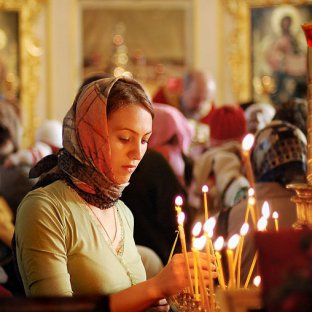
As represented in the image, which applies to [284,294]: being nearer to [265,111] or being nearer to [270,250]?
[270,250]

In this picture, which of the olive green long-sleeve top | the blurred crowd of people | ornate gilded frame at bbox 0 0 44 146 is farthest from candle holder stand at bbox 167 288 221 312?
ornate gilded frame at bbox 0 0 44 146

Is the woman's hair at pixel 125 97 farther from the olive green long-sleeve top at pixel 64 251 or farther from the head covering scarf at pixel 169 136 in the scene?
the head covering scarf at pixel 169 136

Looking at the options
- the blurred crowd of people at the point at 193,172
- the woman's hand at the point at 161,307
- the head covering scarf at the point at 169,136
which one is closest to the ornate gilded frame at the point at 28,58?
the blurred crowd of people at the point at 193,172

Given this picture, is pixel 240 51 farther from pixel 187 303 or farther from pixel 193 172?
pixel 187 303

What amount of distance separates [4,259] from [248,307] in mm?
2582

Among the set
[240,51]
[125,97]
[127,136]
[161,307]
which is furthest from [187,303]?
[240,51]

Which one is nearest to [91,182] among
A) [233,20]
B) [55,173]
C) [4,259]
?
[55,173]

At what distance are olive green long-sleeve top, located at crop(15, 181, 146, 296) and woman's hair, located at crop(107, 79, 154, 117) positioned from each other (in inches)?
10.5

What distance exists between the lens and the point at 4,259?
4.06m

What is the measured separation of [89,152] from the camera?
8.31ft

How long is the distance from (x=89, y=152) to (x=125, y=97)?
178mm

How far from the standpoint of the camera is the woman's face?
245 cm

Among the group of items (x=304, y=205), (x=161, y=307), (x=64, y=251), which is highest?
(x=304, y=205)

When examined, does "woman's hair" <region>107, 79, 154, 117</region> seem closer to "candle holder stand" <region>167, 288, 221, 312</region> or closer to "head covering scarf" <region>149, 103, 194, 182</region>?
"candle holder stand" <region>167, 288, 221, 312</region>
